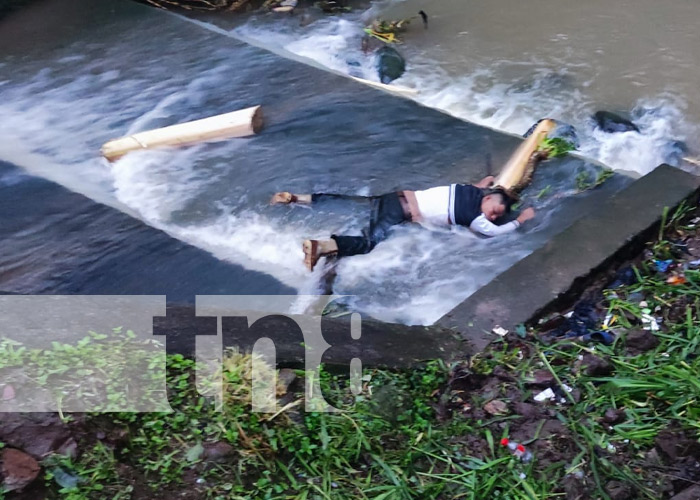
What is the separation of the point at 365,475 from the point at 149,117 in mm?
4577

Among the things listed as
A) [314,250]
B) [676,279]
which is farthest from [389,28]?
[676,279]

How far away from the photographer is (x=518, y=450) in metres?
3.15

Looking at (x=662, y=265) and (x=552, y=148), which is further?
(x=552, y=148)

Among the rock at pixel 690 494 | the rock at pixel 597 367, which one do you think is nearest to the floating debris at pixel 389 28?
the rock at pixel 597 367

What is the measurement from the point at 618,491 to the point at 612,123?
4490mm

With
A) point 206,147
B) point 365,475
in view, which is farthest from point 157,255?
point 365,475

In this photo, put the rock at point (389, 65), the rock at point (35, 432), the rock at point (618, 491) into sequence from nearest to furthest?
the rock at point (35, 432), the rock at point (618, 491), the rock at point (389, 65)

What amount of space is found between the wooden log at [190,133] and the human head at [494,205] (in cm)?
220

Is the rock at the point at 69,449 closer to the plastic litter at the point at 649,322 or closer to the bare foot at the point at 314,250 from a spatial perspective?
the bare foot at the point at 314,250

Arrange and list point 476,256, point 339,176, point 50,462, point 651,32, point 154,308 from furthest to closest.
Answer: point 651,32 < point 339,176 < point 476,256 < point 154,308 < point 50,462

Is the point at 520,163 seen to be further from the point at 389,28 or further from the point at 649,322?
the point at 389,28

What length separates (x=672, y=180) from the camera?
4781 millimetres

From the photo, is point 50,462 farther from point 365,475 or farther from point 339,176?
point 339,176

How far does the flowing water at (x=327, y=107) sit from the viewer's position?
5211 millimetres
